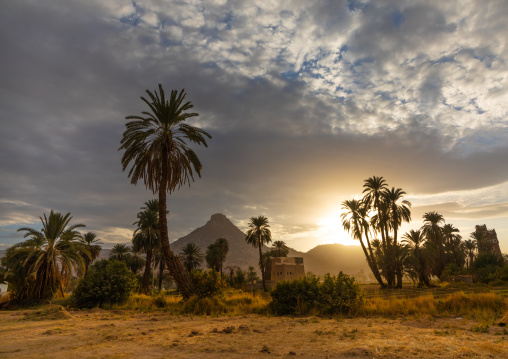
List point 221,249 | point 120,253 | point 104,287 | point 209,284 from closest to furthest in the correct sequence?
point 209,284, point 104,287, point 120,253, point 221,249

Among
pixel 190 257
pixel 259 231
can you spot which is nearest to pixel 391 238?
pixel 259 231

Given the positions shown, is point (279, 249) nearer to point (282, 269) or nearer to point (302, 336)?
point (282, 269)

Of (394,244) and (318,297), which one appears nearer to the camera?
(318,297)

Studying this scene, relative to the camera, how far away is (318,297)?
16.3 metres

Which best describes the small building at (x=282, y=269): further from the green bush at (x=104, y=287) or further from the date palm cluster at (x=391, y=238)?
the green bush at (x=104, y=287)

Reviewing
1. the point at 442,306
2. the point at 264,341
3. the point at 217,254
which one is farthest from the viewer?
the point at 217,254

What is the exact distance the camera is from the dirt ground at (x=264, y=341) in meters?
7.59

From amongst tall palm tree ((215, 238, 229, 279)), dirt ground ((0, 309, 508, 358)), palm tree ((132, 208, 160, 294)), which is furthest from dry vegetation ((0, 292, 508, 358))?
tall palm tree ((215, 238, 229, 279))

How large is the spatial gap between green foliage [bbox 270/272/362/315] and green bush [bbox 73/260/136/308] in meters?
12.1

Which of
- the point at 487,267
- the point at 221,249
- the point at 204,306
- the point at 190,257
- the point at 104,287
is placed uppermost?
the point at 221,249

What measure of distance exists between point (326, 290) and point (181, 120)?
17.2 meters

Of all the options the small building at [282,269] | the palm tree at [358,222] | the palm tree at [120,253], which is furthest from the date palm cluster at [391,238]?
the palm tree at [120,253]

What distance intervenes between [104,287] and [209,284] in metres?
8.07

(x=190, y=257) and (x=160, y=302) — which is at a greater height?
(x=190, y=257)
